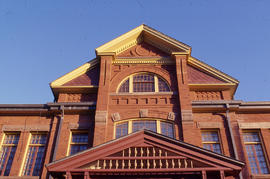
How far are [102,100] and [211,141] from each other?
22.0ft

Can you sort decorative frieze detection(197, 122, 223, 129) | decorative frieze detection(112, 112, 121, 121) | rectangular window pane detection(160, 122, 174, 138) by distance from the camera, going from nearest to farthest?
rectangular window pane detection(160, 122, 174, 138)
decorative frieze detection(197, 122, 223, 129)
decorative frieze detection(112, 112, 121, 121)

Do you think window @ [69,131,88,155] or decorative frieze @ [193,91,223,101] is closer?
window @ [69,131,88,155]

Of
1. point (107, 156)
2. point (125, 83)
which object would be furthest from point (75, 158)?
point (125, 83)

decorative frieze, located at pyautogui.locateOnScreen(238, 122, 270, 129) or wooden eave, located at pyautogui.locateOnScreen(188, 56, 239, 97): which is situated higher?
wooden eave, located at pyautogui.locateOnScreen(188, 56, 239, 97)

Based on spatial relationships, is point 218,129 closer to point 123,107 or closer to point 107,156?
point 123,107

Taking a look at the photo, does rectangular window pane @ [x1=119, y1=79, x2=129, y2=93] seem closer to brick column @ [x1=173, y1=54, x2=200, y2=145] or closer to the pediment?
the pediment

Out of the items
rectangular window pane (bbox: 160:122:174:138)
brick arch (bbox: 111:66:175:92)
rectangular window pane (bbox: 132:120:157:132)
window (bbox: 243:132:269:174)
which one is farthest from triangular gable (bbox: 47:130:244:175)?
brick arch (bbox: 111:66:175:92)

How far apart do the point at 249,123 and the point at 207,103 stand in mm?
2673

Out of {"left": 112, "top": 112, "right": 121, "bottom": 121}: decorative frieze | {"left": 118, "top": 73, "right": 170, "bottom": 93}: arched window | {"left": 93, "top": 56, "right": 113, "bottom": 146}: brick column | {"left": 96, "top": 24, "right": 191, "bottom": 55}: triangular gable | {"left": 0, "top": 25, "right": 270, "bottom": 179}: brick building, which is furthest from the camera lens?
{"left": 96, "top": 24, "right": 191, "bottom": 55}: triangular gable

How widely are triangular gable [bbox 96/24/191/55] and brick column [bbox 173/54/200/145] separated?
2.63ft

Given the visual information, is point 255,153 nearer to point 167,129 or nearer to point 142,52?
point 167,129

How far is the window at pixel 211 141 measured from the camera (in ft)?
54.9

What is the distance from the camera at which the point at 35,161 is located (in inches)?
669

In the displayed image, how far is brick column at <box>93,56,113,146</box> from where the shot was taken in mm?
16562
